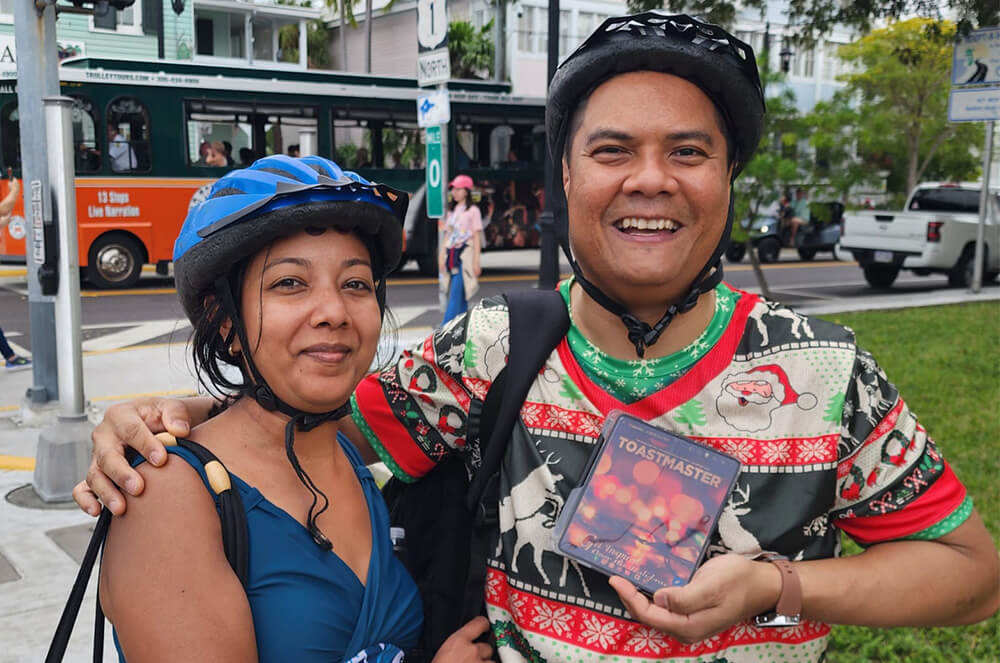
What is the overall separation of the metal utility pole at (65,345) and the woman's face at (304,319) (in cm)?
424

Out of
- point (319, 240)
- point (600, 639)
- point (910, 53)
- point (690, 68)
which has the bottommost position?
point (600, 639)

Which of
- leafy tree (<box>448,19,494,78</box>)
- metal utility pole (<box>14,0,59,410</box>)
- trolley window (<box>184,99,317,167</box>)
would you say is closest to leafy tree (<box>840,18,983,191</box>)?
leafy tree (<box>448,19,494,78</box>)

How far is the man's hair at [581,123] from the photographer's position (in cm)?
171

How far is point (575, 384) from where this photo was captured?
1.75 meters

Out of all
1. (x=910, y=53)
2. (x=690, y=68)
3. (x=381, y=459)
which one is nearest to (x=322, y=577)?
(x=381, y=459)

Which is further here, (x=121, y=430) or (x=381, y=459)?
(x=381, y=459)

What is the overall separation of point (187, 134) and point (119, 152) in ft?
3.56

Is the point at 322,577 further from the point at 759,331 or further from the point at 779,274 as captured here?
the point at 779,274

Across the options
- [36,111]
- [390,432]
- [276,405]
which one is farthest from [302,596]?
[36,111]

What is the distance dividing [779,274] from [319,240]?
825 inches

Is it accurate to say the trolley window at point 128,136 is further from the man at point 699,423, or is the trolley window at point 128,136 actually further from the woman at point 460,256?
the man at point 699,423

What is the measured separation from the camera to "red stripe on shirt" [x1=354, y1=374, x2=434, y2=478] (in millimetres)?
1959

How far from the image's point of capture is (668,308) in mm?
1739

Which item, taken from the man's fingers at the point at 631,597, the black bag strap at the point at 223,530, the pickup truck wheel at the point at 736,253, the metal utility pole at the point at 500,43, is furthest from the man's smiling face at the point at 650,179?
the metal utility pole at the point at 500,43
